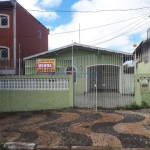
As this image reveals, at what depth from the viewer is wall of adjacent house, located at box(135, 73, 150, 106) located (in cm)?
714

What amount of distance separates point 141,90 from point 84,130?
3459 mm

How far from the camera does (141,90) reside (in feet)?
23.6

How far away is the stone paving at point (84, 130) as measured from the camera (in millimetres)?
4047

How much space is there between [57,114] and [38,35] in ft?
45.1

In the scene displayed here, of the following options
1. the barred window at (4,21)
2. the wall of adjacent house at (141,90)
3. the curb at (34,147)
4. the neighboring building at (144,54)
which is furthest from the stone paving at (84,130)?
the barred window at (4,21)

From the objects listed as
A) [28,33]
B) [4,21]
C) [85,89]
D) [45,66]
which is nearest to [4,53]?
[4,21]

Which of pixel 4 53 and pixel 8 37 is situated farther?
pixel 4 53

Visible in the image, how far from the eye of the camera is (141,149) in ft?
11.9

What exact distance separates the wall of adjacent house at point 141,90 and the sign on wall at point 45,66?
530 cm

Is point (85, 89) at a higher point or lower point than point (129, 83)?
lower

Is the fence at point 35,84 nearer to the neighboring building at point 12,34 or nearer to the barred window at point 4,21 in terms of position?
the neighboring building at point 12,34

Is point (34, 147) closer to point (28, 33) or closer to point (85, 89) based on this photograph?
point (85, 89)

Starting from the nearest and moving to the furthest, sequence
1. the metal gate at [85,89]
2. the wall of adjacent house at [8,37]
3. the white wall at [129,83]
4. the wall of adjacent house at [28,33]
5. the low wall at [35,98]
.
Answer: the white wall at [129,83] < the low wall at [35,98] < the metal gate at [85,89] < the wall of adjacent house at [8,37] < the wall of adjacent house at [28,33]

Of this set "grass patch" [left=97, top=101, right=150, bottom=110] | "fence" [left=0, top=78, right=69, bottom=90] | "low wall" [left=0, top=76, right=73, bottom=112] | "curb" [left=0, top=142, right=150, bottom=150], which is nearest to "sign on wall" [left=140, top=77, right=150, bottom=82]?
"grass patch" [left=97, top=101, right=150, bottom=110]
